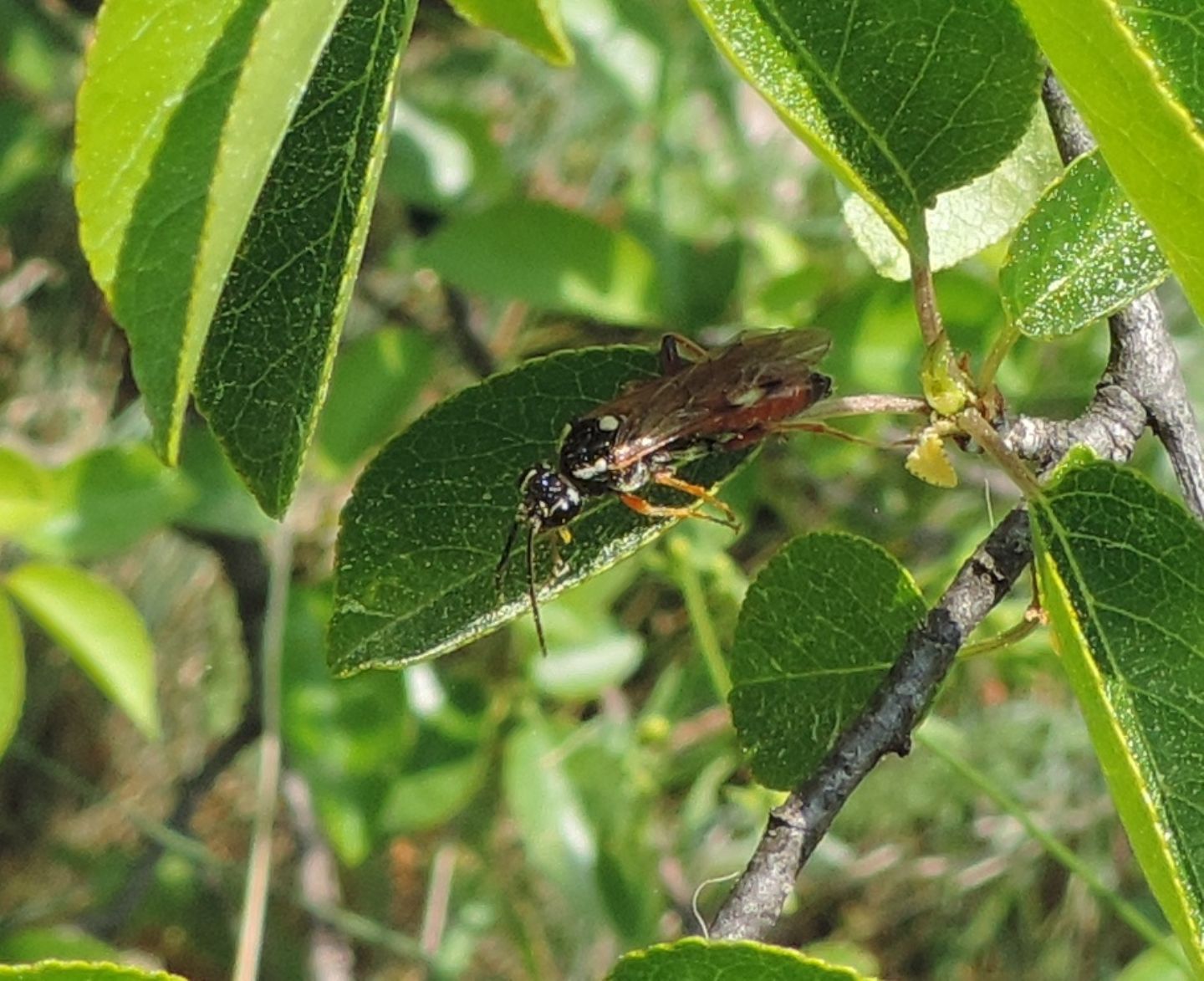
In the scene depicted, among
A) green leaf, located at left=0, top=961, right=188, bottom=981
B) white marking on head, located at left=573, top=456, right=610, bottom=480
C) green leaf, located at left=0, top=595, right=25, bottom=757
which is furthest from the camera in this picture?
green leaf, located at left=0, top=595, right=25, bottom=757

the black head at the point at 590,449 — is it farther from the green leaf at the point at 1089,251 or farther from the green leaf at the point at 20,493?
the green leaf at the point at 20,493

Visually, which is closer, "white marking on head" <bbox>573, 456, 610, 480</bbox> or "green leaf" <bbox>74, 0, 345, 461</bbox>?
"green leaf" <bbox>74, 0, 345, 461</bbox>

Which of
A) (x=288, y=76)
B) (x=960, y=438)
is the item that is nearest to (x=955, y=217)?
(x=960, y=438)

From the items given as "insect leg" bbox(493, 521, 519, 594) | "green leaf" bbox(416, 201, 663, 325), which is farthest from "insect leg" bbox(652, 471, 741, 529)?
"green leaf" bbox(416, 201, 663, 325)

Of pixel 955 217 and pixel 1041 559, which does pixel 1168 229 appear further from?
pixel 955 217

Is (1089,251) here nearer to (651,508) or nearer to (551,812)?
(651,508)

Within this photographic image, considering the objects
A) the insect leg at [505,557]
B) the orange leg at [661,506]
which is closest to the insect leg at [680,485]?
the orange leg at [661,506]

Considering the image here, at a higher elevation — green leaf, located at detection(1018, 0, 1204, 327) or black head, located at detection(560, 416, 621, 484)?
green leaf, located at detection(1018, 0, 1204, 327)

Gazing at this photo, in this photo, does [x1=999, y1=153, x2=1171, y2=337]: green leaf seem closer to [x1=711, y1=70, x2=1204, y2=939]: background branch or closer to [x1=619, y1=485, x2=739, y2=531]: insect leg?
[x1=711, y1=70, x2=1204, y2=939]: background branch
